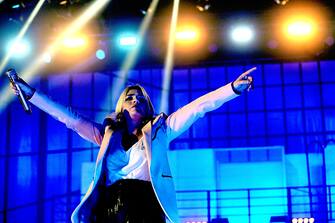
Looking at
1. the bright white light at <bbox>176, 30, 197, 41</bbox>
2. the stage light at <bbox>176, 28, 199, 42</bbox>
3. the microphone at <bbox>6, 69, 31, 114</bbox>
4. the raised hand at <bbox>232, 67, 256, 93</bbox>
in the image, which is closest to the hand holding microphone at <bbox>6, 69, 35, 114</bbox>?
the microphone at <bbox>6, 69, 31, 114</bbox>

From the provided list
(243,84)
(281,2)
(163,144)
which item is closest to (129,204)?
(163,144)

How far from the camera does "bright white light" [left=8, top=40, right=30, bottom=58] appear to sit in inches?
230

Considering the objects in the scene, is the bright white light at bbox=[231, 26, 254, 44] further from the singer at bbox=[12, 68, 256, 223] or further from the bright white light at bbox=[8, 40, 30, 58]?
the singer at bbox=[12, 68, 256, 223]

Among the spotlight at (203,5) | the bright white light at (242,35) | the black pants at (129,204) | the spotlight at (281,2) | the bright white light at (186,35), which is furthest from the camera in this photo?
the bright white light at (186,35)

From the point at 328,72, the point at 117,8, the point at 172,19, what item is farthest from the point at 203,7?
the point at 328,72

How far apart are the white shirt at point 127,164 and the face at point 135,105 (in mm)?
135

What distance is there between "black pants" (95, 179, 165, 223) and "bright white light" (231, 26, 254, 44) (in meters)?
4.88

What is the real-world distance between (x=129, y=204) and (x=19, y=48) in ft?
18.0

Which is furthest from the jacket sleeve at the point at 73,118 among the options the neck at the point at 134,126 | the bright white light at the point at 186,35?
the bright white light at the point at 186,35

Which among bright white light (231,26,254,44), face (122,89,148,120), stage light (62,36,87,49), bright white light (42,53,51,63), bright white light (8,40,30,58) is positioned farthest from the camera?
bright white light (42,53,51,63)

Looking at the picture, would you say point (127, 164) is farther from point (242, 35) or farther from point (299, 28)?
point (299, 28)

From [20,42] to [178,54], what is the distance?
9.74ft

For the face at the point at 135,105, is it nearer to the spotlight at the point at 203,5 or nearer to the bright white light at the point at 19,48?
the spotlight at the point at 203,5

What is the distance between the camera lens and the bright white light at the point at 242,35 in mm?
6160
